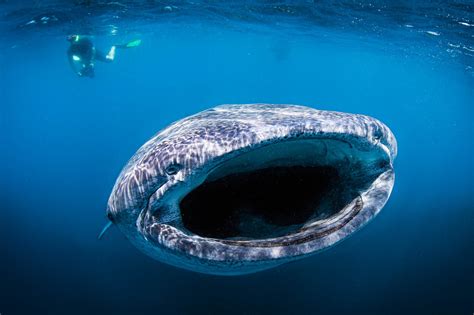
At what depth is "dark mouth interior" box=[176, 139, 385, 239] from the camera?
2.51m

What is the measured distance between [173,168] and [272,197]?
1494 mm

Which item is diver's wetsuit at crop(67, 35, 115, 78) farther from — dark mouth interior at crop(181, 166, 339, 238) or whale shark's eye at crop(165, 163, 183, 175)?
whale shark's eye at crop(165, 163, 183, 175)

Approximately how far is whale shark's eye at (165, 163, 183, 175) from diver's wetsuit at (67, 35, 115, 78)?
1959 centimetres

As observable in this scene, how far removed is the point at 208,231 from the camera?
2730mm

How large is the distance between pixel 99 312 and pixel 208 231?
609 cm

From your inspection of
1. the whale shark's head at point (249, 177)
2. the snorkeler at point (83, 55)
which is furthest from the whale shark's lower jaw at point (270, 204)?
the snorkeler at point (83, 55)

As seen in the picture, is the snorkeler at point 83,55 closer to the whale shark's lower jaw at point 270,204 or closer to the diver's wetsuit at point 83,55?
the diver's wetsuit at point 83,55

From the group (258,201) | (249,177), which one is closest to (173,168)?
(249,177)

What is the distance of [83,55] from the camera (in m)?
19.8

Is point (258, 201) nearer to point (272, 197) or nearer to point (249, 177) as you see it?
point (272, 197)

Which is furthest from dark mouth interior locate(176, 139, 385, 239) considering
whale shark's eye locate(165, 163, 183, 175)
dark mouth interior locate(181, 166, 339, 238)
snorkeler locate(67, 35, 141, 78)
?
snorkeler locate(67, 35, 141, 78)

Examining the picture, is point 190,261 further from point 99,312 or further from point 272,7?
point 272,7

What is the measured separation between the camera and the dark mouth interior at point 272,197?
251 cm

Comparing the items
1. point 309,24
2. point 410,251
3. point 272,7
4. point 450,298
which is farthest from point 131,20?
point 450,298
